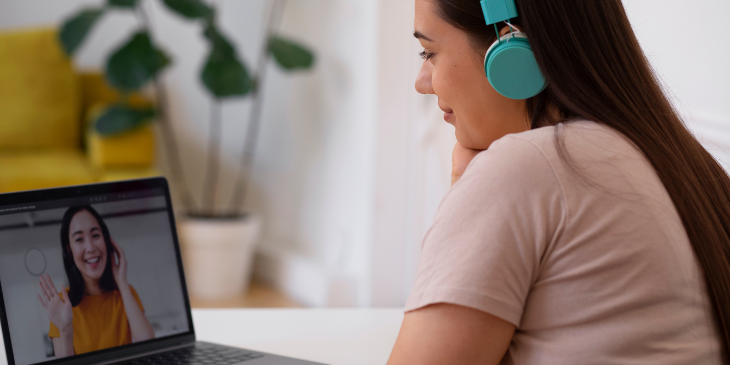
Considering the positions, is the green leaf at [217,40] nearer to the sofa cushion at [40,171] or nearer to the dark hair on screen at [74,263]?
the sofa cushion at [40,171]

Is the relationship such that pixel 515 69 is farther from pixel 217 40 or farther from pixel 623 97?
pixel 217 40

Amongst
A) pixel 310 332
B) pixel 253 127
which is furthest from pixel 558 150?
pixel 253 127

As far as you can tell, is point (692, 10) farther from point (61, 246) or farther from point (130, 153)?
point (130, 153)

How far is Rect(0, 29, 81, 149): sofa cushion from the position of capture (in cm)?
301

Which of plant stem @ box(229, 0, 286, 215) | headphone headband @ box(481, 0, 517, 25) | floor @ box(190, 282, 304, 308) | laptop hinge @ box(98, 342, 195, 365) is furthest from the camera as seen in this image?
plant stem @ box(229, 0, 286, 215)

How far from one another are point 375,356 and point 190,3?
2.23 meters

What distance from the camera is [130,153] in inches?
112

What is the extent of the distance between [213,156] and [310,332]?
276cm

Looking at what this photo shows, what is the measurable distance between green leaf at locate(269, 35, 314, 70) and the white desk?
1.88 meters

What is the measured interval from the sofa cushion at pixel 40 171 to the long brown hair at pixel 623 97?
2.32 meters

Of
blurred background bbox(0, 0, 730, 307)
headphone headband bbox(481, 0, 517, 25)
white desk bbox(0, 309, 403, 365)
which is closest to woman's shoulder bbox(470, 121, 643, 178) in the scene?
headphone headband bbox(481, 0, 517, 25)

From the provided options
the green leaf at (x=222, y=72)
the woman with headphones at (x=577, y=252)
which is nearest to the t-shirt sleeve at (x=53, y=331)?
the woman with headphones at (x=577, y=252)

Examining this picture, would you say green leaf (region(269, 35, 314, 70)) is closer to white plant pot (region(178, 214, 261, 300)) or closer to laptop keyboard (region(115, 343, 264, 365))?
white plant pot (region(178, 214, 261, 300))

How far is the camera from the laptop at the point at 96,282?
0.74 metres
